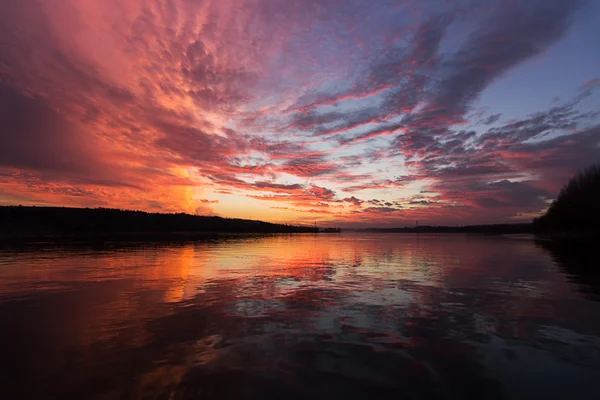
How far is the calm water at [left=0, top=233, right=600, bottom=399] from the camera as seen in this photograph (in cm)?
784

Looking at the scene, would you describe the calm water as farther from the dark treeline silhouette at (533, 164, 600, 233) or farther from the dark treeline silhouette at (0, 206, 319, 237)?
the dark treeline silhouette at (0, 206, 319, 237)

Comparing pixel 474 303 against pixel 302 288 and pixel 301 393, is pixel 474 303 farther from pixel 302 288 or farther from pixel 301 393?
pixel 301 393

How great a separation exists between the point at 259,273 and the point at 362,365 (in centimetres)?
2001

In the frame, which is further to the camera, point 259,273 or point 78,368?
point 259,273

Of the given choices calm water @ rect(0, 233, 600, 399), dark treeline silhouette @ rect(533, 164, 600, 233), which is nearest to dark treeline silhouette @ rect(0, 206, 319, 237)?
calm water @ rect(0, 233, 600, 399)

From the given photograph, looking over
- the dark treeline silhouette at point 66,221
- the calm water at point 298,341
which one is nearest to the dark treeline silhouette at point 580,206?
the calm water at point 298,341

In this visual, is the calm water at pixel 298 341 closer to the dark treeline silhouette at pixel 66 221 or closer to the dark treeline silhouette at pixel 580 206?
the dark treeline silhouette at pixel 580 206

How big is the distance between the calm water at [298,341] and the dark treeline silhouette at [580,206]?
9870 centimetres

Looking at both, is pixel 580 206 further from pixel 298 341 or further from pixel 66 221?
pixel 66 221

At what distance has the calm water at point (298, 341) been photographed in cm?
784

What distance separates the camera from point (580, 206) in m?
96.3

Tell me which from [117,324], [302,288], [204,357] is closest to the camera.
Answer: [204,357]

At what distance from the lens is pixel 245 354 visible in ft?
32.3

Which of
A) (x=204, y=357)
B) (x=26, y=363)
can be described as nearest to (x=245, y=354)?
(x=204, y=357)
